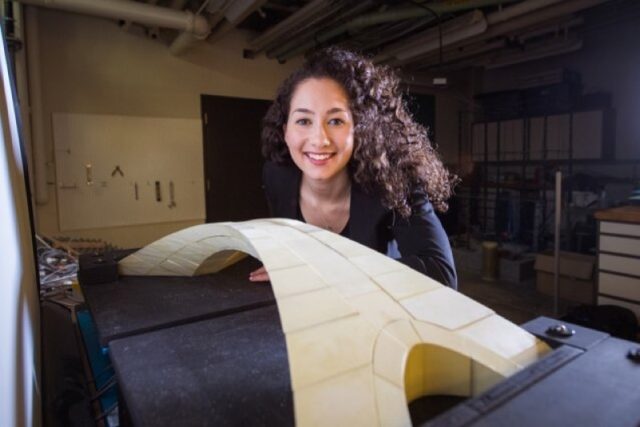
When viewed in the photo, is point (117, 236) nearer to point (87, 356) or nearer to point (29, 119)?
point (29, 119)

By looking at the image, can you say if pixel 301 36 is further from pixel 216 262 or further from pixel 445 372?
pixel 445 372

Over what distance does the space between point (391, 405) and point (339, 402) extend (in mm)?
41

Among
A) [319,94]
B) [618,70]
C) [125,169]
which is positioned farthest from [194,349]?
[618,70]

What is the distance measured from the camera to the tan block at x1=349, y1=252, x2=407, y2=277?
464 millimetres

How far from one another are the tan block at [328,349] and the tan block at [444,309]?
6 centimetres

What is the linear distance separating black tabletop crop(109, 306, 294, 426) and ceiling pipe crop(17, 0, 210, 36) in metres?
2.64

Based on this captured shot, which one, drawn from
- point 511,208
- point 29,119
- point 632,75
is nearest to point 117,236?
point 29,119

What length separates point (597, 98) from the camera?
4.27 metres

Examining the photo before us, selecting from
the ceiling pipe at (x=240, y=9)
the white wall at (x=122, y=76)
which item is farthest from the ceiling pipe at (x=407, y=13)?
the white wall at (x=122, y=76)

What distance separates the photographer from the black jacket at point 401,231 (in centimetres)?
91

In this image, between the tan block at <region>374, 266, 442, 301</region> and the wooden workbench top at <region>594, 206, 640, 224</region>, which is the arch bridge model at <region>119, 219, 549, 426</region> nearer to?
the tan block at <region>374, 266, 442, 301</region>

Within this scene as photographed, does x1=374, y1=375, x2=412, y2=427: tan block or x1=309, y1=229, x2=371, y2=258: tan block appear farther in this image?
x1=309, y1=229, x2=371, y2=258: tan block

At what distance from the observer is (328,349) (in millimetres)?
345

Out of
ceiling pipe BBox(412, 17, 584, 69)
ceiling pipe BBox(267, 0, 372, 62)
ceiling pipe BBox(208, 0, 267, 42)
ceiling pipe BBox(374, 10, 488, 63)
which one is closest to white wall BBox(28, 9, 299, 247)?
ceiling pipe BBox(267, 0, 372, 62)
